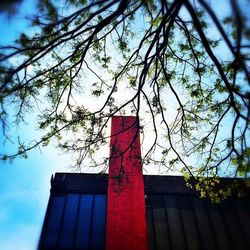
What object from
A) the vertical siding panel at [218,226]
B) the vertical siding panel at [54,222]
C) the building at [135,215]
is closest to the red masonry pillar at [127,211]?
the building at [135,215]

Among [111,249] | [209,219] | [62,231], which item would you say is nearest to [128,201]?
[111,249]

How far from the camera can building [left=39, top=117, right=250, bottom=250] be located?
770 centimetres

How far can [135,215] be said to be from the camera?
26.6 ft

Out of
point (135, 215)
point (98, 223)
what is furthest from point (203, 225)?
point (98, 223)

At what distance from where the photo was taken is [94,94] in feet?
21.4

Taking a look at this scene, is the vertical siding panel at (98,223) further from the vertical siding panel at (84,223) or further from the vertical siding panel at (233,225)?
the vertical siding panel at (233,225)

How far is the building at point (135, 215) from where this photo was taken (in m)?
7.70

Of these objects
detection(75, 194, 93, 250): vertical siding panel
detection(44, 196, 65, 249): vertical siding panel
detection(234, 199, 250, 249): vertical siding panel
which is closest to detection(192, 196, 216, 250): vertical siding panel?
detection(234, 199, 250, 249): vertical siding panel

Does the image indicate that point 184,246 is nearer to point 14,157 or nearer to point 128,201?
point 128,201

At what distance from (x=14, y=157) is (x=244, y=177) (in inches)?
196

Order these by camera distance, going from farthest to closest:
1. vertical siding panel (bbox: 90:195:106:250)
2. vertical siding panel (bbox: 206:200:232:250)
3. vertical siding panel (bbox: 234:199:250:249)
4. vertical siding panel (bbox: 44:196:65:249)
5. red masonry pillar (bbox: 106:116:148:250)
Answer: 1. vertical siding panel (bbox: 234:199:250:249)
2. vertical siding panel (bbox: 206:200:232:250)
3. vertical siding panel (bbox: 90:195:106:250)
4. vertical siding panel (bbox: 44:196:65:249)
5. red masonry pillar (bbox: 106:116:148:250)

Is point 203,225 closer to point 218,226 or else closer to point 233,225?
point 218,226

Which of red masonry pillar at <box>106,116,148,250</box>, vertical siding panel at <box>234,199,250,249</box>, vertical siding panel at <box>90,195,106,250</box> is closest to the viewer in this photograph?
red masonry pillar at <box>106,116,148,250</box>

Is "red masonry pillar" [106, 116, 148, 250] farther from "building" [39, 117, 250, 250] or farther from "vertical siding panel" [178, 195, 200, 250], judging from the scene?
"vertical siding panel" [178, 195, 200, 250]
